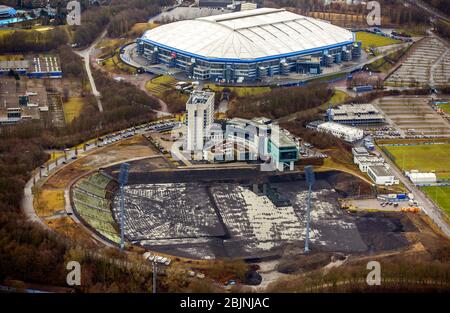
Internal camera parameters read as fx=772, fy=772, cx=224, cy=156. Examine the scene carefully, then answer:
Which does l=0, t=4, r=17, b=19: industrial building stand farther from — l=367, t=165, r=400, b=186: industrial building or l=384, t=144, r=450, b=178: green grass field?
l=367, t=165, r=400, b=186: industrial building

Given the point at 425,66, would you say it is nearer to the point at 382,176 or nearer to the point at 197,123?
the point at 382,176

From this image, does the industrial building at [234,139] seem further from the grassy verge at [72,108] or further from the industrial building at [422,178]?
the grassy verge at [72,108]

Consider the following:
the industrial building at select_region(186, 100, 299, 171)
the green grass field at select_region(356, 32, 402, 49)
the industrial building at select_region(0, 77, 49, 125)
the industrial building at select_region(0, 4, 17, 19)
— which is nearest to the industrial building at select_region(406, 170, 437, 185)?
the industrial building at select_region(186, 100, 299, 171)

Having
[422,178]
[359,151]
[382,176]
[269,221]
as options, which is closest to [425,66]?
[359,151]


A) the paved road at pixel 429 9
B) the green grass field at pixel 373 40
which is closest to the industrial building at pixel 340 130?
the green grass field at pixel 373 40

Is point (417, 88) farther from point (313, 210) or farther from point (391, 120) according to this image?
point (313, 210)

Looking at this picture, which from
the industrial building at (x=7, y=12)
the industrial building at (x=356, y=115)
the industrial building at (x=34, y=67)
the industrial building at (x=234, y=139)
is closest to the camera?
the industrial building at (x=234, y=139)
